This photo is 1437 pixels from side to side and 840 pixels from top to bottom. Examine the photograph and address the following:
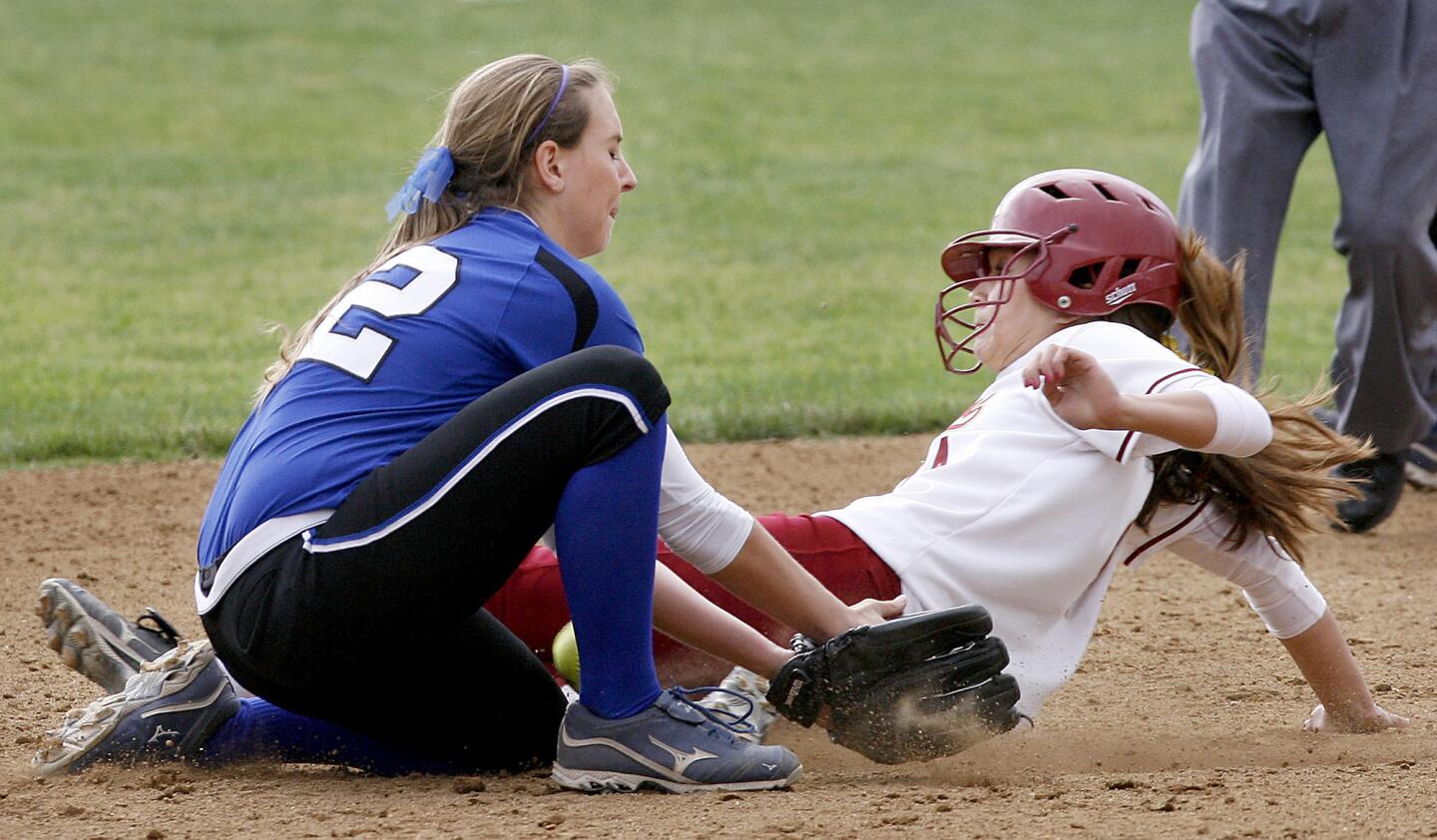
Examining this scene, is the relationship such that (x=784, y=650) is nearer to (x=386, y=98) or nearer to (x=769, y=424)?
(x=769, y=424)

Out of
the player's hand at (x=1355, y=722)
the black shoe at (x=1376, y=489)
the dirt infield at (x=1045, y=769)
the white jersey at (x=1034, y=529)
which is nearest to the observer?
the dirt infield at (x=1045, y=769)

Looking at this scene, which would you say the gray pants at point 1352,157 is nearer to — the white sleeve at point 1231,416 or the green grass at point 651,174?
the green grass at point 651,174

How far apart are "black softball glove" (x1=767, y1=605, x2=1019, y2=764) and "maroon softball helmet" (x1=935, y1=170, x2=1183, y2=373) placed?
801 mm

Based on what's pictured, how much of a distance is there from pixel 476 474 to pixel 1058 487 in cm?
120

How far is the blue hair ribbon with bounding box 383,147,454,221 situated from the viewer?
3361 millimetres

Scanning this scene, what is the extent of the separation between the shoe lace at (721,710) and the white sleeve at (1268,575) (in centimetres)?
102

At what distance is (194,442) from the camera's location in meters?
6.89

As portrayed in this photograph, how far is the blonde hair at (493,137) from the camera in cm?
337

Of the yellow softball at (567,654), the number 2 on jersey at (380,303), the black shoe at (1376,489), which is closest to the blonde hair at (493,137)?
the number 2 on jersey at (380,303)

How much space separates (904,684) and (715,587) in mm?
632

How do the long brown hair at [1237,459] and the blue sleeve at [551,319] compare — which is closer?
the blue sleeve at [551,319]

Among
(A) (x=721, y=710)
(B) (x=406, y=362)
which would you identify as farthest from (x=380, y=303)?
(A) (x=721, y=710)

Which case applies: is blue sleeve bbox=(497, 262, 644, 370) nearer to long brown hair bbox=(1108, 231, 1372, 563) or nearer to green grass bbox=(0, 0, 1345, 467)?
green grass bbox=(0, 0, 1345, 467)

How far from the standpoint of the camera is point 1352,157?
17.9 ft
